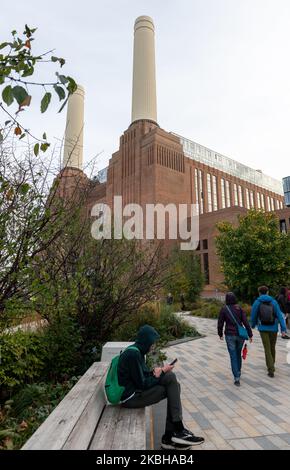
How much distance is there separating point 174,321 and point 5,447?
9.27 meters

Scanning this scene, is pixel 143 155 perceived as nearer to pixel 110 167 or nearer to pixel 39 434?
pixel 110 167

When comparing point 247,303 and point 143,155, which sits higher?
point 143,155

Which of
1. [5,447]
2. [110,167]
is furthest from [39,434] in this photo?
[110,167]

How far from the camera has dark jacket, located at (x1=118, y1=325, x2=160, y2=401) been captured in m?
3.20

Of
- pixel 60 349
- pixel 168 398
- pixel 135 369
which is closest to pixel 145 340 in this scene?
pixel 135 369

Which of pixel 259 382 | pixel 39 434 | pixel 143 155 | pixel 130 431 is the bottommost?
pixel 259 382

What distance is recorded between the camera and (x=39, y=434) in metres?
2.13

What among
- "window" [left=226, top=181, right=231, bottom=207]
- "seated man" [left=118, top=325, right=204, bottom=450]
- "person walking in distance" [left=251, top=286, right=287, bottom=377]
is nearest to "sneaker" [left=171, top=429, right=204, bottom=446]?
"seated man" [left=118, top=325, right=204, bottom=450]

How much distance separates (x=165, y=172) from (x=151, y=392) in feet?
177

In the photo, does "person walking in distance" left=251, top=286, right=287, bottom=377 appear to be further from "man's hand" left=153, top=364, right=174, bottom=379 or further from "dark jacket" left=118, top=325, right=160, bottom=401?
"dark jacket" left=118, top=325, right=160, bottom=401

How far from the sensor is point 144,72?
68.9m

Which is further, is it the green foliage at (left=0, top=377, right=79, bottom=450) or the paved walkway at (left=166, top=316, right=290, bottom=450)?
the paved walkway at (left=166, top=316, right=290, bottom=450)

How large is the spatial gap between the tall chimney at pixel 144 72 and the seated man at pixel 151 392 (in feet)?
217

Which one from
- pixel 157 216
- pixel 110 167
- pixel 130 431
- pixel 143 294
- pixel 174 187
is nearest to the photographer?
pixel 130 431
